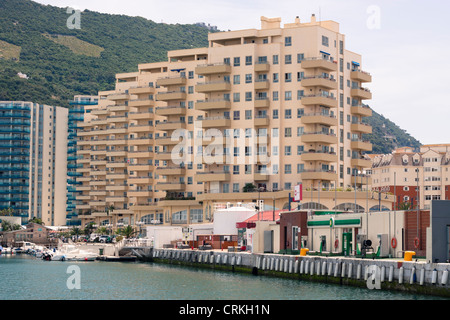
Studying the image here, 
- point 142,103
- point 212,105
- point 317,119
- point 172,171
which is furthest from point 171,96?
point 317,119

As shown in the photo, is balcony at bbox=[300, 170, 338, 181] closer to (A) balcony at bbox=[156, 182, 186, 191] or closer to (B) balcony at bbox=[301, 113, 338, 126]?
(B) balcony at bbox=[301, 113, 338, 126]

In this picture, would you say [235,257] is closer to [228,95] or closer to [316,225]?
[316,225]

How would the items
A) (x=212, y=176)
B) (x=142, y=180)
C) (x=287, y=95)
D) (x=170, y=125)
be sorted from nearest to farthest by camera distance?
(x=287, y=95), (x=212, y=176), (x=170, y=125), (x=142, y=180)

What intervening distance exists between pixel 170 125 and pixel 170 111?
9.63 ft

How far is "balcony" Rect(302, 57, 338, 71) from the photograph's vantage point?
150 metres

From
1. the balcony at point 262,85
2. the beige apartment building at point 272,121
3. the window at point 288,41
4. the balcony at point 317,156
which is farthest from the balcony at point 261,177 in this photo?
the window at point 288,41

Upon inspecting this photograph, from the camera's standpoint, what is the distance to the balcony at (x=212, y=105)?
156875 millimetres

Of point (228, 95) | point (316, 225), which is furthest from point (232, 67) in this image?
point (316, 225)

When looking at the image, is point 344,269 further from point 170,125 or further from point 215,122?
point 170,125

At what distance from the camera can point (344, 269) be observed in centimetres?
7712

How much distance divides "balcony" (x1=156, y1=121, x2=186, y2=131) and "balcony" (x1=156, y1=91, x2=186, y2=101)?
197 inches

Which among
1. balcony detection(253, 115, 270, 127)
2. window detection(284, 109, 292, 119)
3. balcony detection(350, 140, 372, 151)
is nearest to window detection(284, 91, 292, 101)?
window detection(284, 109, 292, 119)

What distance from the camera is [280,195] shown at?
148 meters
